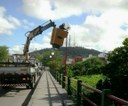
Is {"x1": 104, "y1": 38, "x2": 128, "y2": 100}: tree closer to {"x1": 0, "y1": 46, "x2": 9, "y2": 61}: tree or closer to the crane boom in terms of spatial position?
the crane boom

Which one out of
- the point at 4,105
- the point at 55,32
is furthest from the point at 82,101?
the point at 55,32

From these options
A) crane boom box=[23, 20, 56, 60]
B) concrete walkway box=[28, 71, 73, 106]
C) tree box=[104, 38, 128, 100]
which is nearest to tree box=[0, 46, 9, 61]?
crane boom box=[23, 20, 56, 60]

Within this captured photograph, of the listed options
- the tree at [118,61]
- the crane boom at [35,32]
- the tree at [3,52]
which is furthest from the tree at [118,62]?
the tree at [3,52]

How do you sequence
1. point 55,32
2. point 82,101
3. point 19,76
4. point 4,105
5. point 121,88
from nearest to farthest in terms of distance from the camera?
1. point 121,88
2. point 82,101
3. point 4,105
4. point 19,76
5. point 55,32

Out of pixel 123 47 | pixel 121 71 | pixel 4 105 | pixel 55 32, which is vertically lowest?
pixel 4 105

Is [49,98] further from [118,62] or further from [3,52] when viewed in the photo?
[3,52]

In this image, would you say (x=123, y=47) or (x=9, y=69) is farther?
(x=9, y=69)

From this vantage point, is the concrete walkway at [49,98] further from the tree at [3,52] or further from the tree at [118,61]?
the tree at [3,52]

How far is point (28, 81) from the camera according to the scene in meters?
25.8

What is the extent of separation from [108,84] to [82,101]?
219 cm

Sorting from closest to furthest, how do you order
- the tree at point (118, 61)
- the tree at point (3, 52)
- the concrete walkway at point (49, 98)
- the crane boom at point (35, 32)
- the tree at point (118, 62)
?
the tree at point (118, 62)
the tree at point (118, 61)
the concrete walkway at point (49, 98)
the crane boom at point (35, 32)
the tree at point (3, 52)

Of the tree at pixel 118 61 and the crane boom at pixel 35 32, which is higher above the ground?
the crane boom at pixel 35 32

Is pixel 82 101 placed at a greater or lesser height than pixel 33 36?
lesser

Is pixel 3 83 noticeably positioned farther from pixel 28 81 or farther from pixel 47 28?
pixel 47 28
